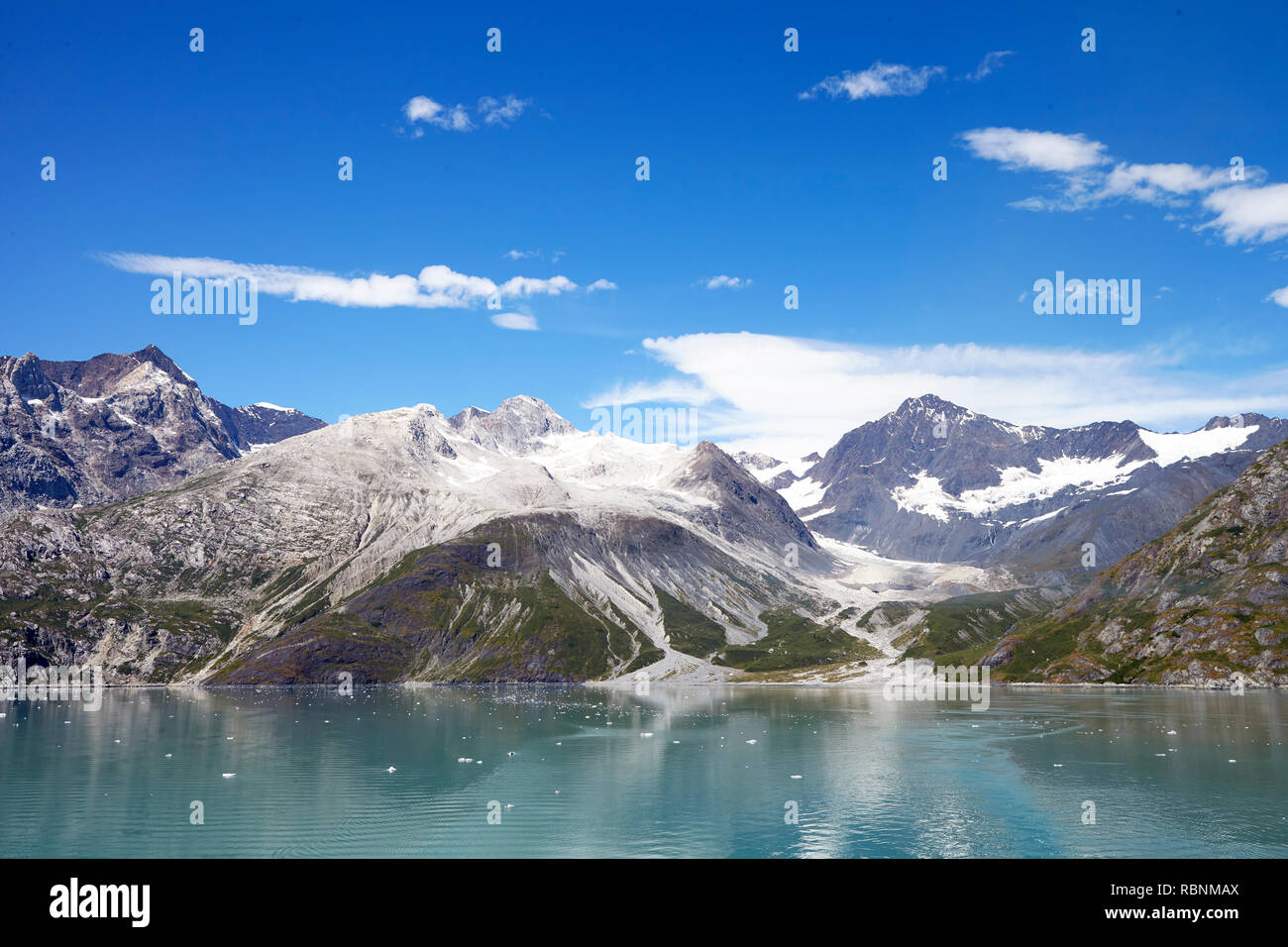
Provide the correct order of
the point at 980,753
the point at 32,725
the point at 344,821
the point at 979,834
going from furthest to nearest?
the point at 32,725 < the point at 980,753 < the point at 344,821 < the point at 979,834

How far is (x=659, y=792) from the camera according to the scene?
105 m

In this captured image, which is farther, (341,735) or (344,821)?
(341,735)

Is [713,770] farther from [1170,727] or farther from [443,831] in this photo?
[1170,727]

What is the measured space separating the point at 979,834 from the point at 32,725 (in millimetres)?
193836

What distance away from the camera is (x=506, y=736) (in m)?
168

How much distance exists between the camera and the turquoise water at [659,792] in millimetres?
78750

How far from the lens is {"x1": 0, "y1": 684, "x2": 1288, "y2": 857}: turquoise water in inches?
3100
